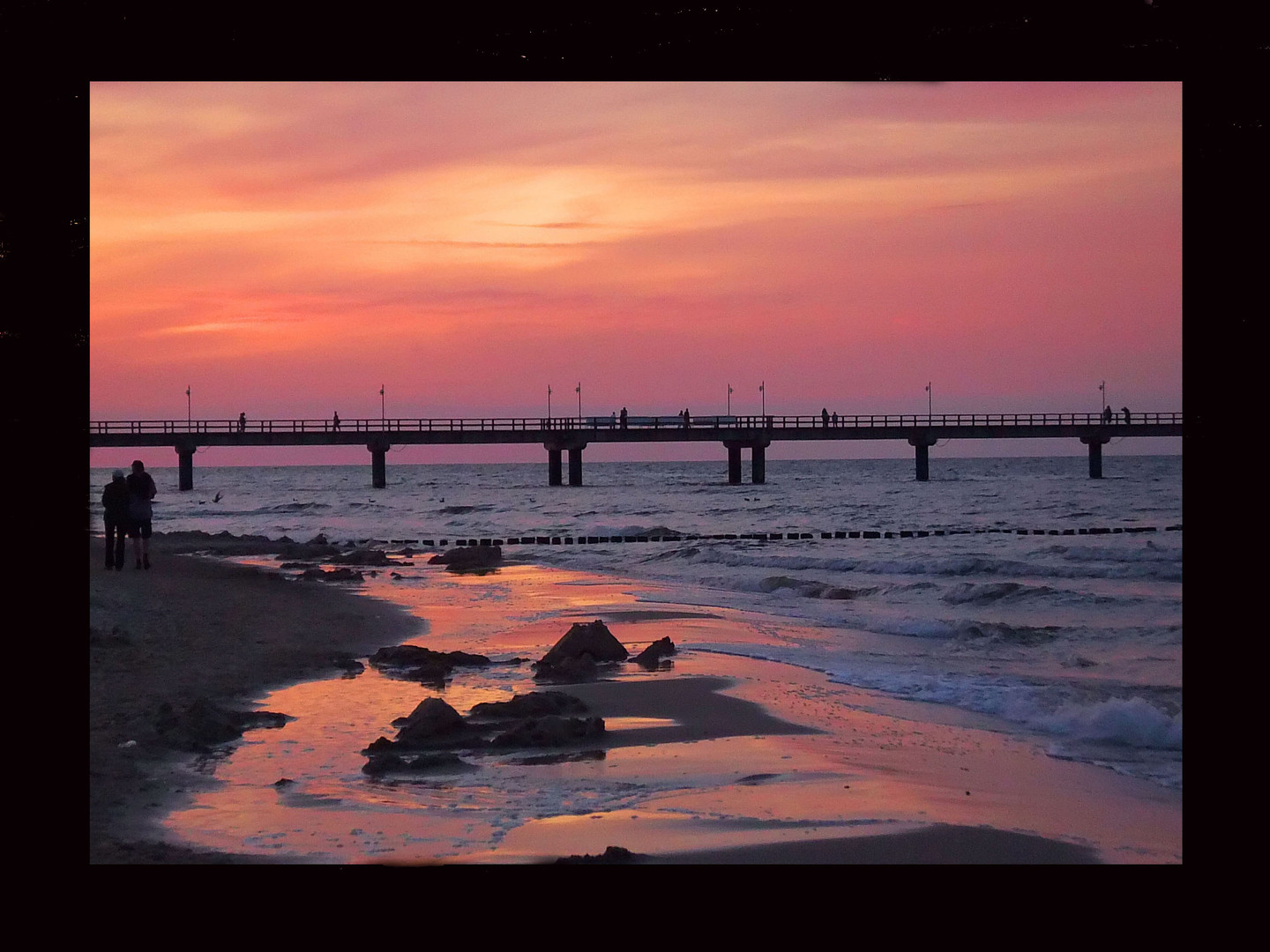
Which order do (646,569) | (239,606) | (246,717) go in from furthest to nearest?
(646,569)
(239,606)
(246,717)

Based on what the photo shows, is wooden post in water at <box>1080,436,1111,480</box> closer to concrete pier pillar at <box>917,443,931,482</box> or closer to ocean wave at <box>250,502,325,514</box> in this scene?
concrete pier pillar at <box>917,443,931,482</box>

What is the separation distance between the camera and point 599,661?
11.0 metres

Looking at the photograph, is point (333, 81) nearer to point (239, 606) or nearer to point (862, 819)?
point (862, 819)

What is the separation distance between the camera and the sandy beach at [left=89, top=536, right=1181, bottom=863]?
5.79m

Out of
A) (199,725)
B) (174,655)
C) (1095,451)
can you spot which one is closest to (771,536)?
(174,655)

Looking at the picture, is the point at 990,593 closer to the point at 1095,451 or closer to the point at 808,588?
the point at 808,588

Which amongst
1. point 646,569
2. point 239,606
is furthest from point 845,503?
point 239,606

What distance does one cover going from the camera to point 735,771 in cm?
721

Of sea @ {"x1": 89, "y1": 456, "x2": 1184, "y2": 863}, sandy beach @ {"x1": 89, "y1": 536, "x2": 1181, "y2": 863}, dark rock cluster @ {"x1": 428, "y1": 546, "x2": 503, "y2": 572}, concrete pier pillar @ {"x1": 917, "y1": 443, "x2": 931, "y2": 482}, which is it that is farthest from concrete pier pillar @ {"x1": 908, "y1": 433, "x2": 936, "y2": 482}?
sandy beach @ {"x1": 89, "y1": 536, "x2": 1181, "y2": 863}

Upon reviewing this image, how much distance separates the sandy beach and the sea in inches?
29.0
